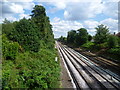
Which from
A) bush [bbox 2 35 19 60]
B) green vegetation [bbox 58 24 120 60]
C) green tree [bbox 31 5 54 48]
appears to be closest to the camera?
bush [bbox 2 35 19 60]

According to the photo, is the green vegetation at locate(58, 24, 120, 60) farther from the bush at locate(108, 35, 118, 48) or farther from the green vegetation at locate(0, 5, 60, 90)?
the green vegetation at locate(0, 5, 60, 90)

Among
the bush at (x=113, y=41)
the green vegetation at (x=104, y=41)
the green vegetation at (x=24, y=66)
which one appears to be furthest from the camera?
the bush at (x=113, y=41)

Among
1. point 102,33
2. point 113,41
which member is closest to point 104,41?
point 102,33

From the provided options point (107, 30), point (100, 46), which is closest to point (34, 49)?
point (100, 46)

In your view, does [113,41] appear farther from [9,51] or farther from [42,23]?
[9,51]

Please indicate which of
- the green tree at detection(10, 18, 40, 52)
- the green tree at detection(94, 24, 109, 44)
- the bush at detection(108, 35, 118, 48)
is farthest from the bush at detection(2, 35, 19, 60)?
the green tree at detection(94, 24, 109, 44)

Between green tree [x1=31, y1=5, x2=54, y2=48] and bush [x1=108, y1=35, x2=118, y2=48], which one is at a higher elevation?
green tree [x1=31, y1=5, x2=54, y2=48]

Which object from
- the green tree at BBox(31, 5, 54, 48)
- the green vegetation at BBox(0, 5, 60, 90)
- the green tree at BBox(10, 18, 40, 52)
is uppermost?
the green tree at BBox(31, 5, 54, 48)

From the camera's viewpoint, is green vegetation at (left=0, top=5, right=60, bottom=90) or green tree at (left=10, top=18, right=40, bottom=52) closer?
green vegetation at (left=0, top=5, right=60, bottom=90)

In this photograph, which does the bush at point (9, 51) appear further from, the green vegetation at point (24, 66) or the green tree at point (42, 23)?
the green tree at point (42, 23)

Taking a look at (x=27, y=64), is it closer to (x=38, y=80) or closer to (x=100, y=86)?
(x=38, y=80)

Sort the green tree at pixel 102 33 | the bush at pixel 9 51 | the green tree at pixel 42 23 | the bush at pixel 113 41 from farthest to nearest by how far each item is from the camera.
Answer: the green tree at pixel 102 33, the bush at pixel 113 41, the green tree at pixel 42 23, the bush at pixel 9 51

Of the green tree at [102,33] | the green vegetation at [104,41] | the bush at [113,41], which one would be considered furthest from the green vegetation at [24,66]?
the green tree at [102,33]

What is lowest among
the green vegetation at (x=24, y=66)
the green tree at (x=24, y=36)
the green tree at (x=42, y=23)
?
the green vegetation at (x=24, y=66)
